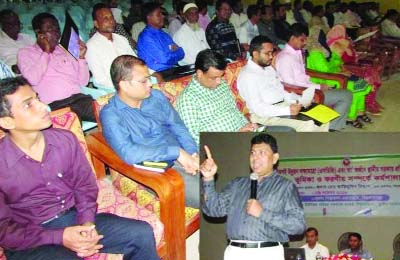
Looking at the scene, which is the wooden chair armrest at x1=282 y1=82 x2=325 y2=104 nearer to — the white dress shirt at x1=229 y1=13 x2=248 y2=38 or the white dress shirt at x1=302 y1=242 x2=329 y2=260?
the white dress shirt at x1=302 y1=242 x2=329 y2=260

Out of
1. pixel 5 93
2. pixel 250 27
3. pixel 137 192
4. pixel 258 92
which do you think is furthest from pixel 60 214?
pixel 250 27

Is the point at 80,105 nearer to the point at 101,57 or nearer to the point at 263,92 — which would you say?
the point at 101,57

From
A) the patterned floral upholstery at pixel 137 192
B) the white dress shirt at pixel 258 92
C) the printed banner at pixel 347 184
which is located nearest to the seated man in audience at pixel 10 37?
the patterned floral upholstery at pixel 137 192

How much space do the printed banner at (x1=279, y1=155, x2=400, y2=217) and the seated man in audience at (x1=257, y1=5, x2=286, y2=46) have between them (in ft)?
12.7

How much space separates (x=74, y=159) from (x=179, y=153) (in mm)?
483

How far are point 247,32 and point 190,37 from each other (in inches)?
52.1

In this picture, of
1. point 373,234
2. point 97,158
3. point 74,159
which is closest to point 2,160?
point 74,159

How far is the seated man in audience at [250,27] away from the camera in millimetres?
5172

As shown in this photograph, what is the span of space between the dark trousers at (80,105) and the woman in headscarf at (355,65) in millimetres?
2756

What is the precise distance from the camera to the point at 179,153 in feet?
6.53

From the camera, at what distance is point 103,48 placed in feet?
10.1

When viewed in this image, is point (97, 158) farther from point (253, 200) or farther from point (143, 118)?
point (253, 200)

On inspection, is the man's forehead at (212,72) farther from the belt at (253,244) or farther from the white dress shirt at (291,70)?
the white dress shirt at (291,70)

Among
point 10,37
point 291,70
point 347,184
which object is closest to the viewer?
point 347,184
